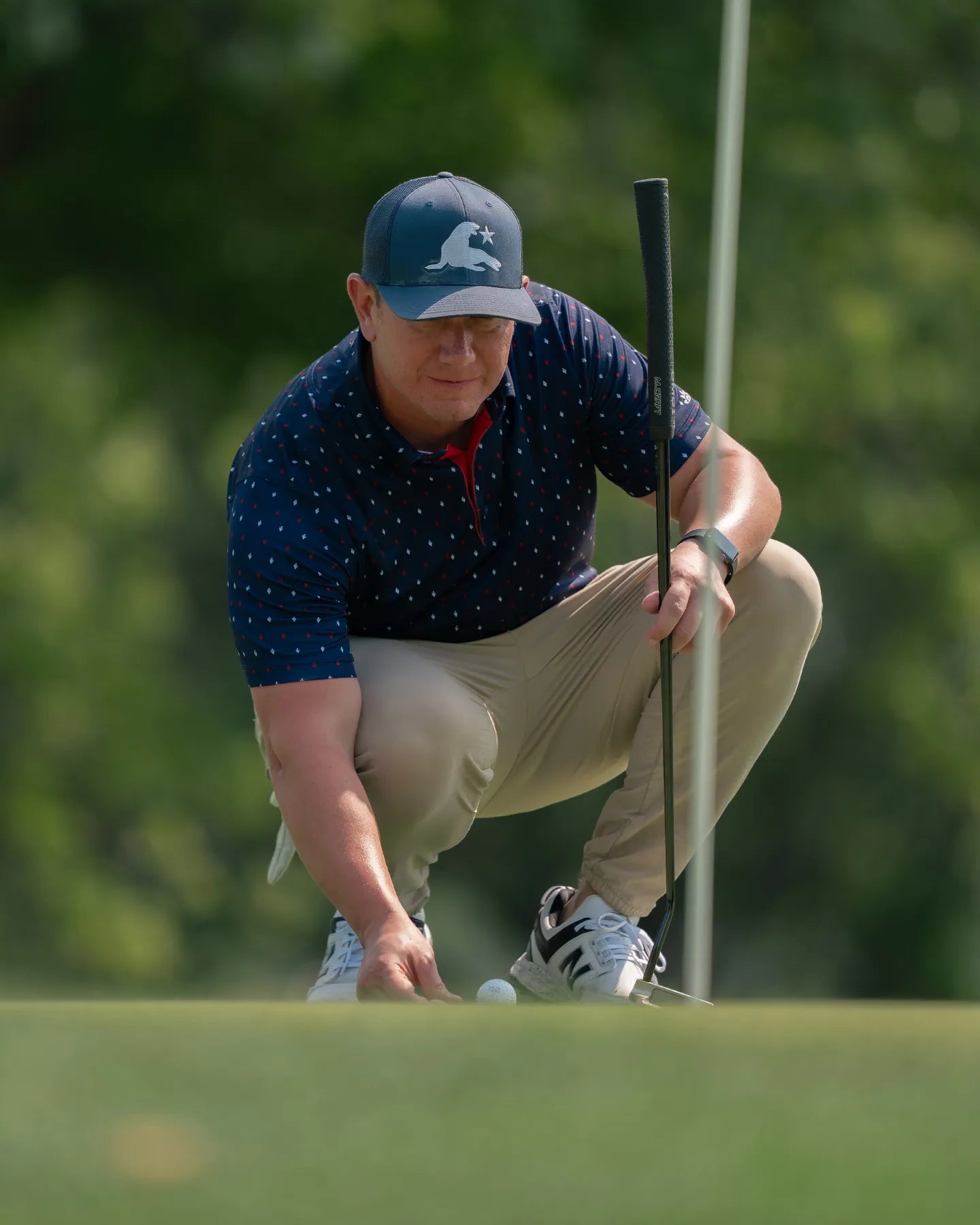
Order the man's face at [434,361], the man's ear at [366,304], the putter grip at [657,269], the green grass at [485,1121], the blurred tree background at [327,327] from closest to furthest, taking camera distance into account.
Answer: the green grass at [485,1121] < the putter grip at [657,269] < the man's face at [434,361] < the man's ear at [366,304] < the blurred tree background at [327,327]

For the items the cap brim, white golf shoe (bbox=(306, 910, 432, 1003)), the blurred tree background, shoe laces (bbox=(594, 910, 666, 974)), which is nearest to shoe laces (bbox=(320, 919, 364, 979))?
white golf shoe (bbox=(306, 910, 432, 1003))

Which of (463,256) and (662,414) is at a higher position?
(463,256)

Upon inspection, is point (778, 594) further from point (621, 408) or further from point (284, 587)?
point (284, 587)

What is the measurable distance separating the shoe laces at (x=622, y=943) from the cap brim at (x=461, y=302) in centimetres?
99

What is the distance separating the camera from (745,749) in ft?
11.2

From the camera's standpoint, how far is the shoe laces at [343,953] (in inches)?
129

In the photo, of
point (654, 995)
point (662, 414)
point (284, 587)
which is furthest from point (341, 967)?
point (662, 414)

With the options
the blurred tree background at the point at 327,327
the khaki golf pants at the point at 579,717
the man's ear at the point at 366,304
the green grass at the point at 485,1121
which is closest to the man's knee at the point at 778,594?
the khaki golf pants at the point at 579,717

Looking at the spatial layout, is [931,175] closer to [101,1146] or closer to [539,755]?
[539,755]

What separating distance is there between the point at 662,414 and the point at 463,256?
14.8 inches

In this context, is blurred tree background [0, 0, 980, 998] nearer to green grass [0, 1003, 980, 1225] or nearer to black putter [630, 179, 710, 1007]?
black putter [630, 179, 710, 1007]

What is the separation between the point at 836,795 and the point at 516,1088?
41.9ft

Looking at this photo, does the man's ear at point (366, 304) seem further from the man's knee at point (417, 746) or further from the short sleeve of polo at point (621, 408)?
the man's knee at point (417, 746)

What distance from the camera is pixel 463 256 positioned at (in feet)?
→ 10.0
